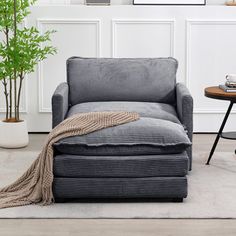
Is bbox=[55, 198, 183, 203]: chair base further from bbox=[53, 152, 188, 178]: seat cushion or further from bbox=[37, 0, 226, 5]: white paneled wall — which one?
bbox=[37, 0, 226, 5]: white paneled wall

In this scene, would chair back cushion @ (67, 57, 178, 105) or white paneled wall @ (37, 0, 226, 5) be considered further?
white paneled wall @ (37, 0, 226, 5)

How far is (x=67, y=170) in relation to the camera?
12.0ft

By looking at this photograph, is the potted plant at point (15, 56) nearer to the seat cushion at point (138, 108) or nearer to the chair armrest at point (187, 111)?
the seat cushion at point (138, 108)

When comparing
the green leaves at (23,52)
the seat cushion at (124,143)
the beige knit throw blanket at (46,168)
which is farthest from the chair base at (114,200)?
A: the green leaves at (23,52)

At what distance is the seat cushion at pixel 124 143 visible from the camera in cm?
367

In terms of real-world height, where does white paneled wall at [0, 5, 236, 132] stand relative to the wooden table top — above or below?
above

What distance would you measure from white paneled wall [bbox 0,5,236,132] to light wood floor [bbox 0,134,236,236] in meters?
2.53

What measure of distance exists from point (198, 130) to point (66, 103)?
1667 millimetres

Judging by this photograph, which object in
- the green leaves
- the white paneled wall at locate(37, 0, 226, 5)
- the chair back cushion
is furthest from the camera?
the white paneled wall at locate(37, 0, 226, 5)

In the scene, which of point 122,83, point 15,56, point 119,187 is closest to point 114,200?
point 119,187

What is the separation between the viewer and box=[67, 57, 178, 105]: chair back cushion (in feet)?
15.9

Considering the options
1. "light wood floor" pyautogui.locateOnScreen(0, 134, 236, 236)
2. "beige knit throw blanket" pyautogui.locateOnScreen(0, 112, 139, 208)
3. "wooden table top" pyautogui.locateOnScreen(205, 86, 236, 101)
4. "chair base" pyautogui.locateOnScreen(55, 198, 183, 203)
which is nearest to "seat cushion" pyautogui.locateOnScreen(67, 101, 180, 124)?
"wooden table top" pyautogui.locateOnScreen(205, 86, 236, 101)
